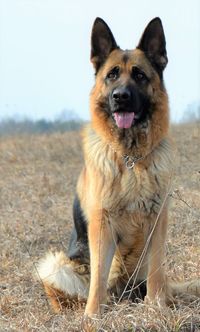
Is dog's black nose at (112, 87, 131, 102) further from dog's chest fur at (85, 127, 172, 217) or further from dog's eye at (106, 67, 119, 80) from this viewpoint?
dog's chest fur at (85, 127, 172, 217)

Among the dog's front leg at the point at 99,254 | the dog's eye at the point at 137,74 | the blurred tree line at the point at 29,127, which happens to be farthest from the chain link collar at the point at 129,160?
the blurred tree line at the point at 29,127

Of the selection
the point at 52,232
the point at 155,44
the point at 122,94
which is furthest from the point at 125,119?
the point at 52,232

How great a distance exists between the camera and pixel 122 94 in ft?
13.6

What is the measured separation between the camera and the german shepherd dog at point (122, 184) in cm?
Result: 420

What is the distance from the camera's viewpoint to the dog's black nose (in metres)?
4.14

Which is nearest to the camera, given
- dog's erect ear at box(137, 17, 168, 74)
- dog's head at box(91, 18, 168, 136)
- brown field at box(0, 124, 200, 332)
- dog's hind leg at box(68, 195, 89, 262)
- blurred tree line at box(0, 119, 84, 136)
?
brown field at box(0, 124, 200, 332)

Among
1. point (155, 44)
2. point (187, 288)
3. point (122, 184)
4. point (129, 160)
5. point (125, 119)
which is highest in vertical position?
point (155, 44)

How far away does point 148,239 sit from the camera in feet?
13.6

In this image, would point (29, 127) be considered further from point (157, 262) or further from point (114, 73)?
point (157, 262)

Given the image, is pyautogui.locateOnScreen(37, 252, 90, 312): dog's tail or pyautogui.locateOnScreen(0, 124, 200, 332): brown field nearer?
pyautogui.locateOnScreen(0, 124, 200, 332): brown field

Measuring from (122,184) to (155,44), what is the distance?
1.18 metres

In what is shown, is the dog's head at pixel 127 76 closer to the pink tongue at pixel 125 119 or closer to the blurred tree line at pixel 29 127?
the pink tongue at pixel 125 119

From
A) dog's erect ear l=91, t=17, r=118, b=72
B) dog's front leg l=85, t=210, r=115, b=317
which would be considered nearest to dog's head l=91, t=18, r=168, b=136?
dog's erect ear l=91, t=17, r=118, b=72

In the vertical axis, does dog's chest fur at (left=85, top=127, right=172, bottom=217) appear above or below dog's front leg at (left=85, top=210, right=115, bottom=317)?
above
